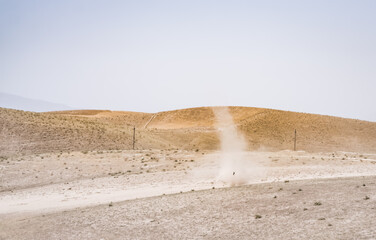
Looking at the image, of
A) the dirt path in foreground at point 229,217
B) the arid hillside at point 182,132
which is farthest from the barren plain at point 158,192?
the arid hillside at point 182,132

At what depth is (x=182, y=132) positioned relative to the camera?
6200cm

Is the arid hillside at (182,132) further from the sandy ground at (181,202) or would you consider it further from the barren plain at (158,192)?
the sandy ground at (181,202)

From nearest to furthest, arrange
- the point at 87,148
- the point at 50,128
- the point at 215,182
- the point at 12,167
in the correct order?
1. the point at 215,182
2. the point at 12,167
3. the point at 87,148
4. the point at 50,128

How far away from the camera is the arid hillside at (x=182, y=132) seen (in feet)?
143

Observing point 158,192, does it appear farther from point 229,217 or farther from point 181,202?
point 229,217

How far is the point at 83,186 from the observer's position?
24.0m

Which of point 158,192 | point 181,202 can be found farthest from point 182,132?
point 181,202

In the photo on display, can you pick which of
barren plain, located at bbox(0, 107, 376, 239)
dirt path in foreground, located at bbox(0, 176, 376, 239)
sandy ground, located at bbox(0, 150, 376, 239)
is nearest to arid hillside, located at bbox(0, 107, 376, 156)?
barren plain, located at bbox(0, 107, 376, 239)

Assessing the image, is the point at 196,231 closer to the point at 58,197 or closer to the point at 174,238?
the point at 174,238

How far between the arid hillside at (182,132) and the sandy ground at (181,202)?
14.4m

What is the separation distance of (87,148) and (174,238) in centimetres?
3293

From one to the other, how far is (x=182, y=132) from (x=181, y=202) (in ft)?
149

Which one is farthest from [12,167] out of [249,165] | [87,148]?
[249,165]

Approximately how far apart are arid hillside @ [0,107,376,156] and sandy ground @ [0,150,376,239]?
14370 mm
